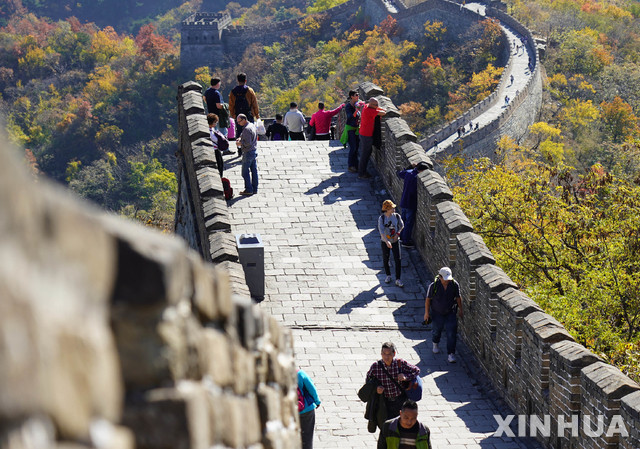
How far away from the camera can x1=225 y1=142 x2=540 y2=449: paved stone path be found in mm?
9109

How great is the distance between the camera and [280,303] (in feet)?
37.4

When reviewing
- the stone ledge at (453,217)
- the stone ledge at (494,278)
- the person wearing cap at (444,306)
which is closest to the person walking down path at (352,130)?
the stone ledge at (453,217)

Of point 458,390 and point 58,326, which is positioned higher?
point 58,326

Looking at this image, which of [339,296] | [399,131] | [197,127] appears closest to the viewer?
[339,296]

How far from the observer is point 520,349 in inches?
359

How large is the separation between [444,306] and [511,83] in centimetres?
4683

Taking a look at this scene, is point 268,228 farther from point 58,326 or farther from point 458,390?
point 58,326

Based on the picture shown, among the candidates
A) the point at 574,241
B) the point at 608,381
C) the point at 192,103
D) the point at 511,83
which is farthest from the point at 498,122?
the point at 608,381

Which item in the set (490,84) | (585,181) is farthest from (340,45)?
(585,181)

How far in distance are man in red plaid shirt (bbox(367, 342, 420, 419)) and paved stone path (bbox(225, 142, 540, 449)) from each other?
71cm

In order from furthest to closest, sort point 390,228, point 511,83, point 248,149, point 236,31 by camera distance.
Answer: point 236,31
point 511,83
point 248,149
point 390,228

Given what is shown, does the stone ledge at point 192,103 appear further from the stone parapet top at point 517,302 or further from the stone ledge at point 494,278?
the stone parapet top at point 517,302

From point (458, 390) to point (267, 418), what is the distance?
675 cm

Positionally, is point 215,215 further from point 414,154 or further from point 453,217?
point 414,154
